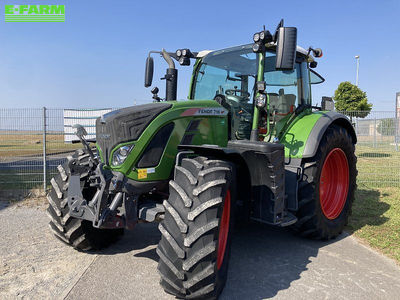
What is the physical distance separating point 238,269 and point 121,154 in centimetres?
167

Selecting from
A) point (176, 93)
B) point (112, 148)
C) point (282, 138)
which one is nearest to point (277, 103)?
point (282, 138)

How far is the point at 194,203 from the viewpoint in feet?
8.29

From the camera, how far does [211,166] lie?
273 cm

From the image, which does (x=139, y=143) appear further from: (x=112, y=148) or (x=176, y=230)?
(x=176, y=230)

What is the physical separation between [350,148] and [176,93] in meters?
2.68

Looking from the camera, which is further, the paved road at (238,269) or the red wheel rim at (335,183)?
the red wheel rim at (335,183)

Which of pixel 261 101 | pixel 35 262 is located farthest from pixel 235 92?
pixel 35 262

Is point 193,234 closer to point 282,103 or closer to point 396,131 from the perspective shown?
point 282,103

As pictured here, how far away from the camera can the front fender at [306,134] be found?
3883mm

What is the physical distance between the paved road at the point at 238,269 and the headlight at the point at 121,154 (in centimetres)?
113

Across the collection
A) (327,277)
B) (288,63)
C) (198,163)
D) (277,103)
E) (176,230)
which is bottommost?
(327,277)

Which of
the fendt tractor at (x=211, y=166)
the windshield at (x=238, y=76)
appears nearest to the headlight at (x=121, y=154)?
the fendt tractor at (x=211, y=166)

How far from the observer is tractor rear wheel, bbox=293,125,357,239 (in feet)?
12.8

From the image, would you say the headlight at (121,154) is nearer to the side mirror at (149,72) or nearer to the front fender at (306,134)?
the side mirror at (149,72)
